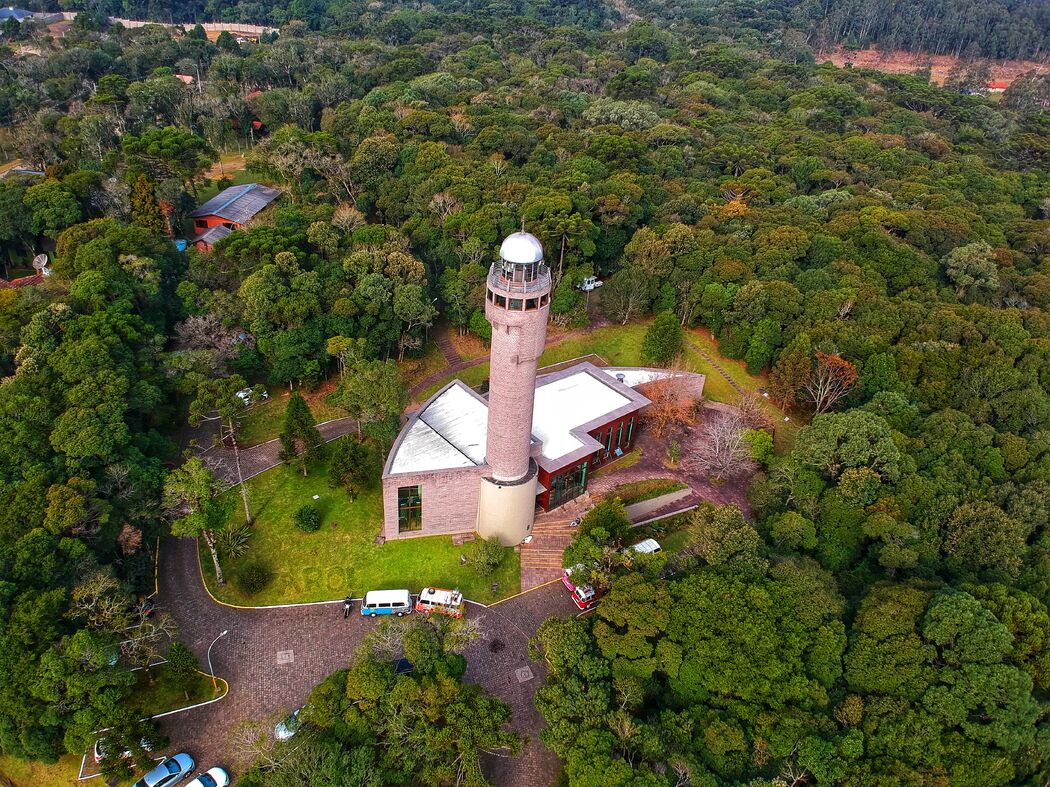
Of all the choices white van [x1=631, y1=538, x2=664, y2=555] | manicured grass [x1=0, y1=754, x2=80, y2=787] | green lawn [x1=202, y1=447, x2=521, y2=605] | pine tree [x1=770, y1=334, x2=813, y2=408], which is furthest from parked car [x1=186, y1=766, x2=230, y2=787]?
pine tree [x1=770, y1=334, x2=813, y2=408]

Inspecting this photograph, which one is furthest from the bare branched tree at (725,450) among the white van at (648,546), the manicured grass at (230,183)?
the manicured grass at (230,183)

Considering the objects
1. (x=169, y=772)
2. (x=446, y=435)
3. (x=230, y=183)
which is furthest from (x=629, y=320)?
(x=230, y=183)

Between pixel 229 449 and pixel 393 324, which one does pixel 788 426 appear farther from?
pixel 229 449

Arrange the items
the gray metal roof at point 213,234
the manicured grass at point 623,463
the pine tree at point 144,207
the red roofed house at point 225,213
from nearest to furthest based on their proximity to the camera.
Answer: the manicured grass at point 623,463 < the pine tree at point 144,207 < the gray metal roof at point 213,234 < the red roofed house at point 225,213

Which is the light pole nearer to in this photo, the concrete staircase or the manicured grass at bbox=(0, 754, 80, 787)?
the manicured grass at bbox=(0, 754, 80, 787)

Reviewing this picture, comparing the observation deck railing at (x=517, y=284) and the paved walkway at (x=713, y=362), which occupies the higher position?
the observation deck railing at (x=517, y=284)

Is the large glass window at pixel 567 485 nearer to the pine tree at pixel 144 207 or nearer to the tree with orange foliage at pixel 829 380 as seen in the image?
the tree with orange foliage at pixel 829 380

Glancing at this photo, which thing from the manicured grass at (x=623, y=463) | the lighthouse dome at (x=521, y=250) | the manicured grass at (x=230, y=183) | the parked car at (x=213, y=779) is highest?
the lighthouse dome at (x=521, y=250)
